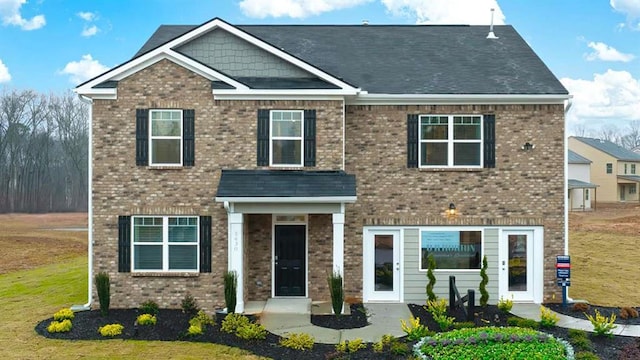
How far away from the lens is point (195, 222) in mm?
13211

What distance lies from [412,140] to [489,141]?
2181 millimetres

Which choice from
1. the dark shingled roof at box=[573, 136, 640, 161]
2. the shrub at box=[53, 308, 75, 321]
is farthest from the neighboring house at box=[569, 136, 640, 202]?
the shrub at box=[53, 308, 75, 321]

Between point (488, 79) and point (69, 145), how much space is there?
186 ft

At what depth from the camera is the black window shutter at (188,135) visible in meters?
13.1

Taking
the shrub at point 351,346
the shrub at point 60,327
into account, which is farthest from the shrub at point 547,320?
the shrub at point 60,327

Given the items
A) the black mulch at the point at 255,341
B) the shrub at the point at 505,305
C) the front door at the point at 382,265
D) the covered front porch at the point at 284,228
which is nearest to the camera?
the black mulch at the point at 255,341

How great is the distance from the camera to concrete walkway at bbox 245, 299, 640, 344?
11.0m

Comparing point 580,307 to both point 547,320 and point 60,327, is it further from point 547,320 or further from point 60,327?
point 60,327

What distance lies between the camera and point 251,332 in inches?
414

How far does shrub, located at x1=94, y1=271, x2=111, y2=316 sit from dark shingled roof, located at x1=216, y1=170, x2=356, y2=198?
364 centimetres

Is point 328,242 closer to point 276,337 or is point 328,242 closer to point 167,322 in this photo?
point 276,337

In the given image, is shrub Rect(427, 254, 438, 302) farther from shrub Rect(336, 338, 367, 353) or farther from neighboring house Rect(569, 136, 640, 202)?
neighboring house Rect(569, 136, 640, 202)

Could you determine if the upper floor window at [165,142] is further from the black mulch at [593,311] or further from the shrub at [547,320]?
the black mulch at [593,311]

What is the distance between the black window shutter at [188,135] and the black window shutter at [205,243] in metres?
1.60
